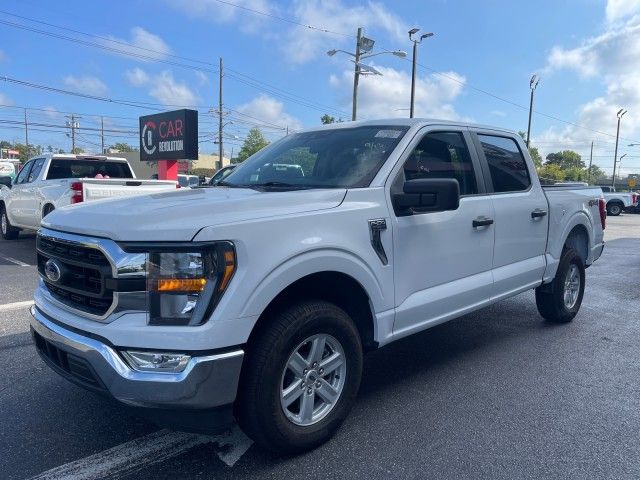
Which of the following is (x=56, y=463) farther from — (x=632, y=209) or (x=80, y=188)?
(x=632, y=209)

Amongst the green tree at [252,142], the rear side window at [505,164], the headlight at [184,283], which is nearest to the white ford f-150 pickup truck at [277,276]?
the headlight at [184,283]

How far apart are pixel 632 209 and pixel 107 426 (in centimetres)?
3948

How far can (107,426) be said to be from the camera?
10.5 ft

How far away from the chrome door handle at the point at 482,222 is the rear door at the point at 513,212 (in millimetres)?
155

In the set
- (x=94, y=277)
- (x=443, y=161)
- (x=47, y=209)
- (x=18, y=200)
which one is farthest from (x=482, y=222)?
(x=18, y=200)

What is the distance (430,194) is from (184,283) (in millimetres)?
1562

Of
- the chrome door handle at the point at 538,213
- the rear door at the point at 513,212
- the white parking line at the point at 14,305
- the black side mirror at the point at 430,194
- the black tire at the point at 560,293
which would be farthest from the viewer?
the white parking line at the point at 14,305

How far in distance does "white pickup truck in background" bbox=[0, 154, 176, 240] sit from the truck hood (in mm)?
5919

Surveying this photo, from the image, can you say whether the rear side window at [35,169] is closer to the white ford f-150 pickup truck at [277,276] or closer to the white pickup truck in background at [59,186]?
the white pickup truck in background at [59,186]

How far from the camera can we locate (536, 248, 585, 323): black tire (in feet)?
17.6

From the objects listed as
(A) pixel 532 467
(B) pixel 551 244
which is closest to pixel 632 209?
(B) pixel 551 244

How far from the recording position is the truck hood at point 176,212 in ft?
8.08

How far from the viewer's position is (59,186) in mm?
9281

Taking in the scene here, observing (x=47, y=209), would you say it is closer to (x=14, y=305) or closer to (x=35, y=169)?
(x=35, y=169)
